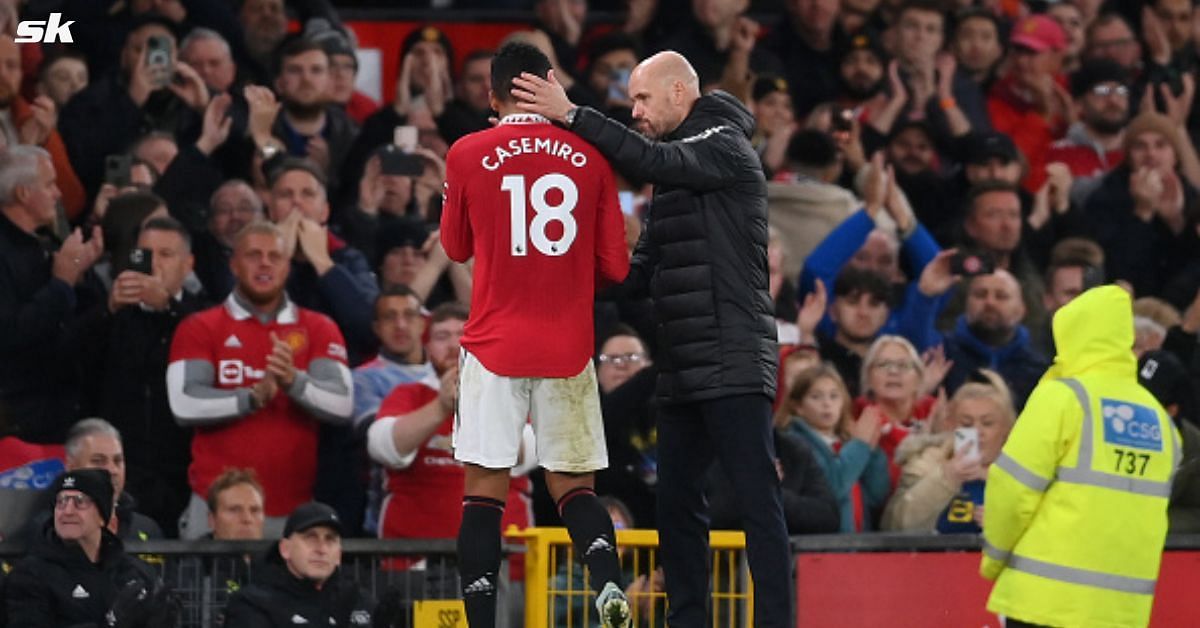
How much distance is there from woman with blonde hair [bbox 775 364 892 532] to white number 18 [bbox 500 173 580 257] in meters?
3.81

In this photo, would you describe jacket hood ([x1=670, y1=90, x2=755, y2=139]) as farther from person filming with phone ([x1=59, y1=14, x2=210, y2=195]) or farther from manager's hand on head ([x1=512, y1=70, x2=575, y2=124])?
person filming with phone ([x1=59, y1=14, x2=210, y2=195])

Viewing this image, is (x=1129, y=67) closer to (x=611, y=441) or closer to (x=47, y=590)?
(x=611, y=441)

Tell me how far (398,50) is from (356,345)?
424 cm

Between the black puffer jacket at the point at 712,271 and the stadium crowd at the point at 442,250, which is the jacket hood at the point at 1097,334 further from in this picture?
the stadium crowd at the point at 442,250

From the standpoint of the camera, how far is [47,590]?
1124 cm

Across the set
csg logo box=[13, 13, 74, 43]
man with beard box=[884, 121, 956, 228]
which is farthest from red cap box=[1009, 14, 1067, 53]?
csg logo box=[13, 13, 74, 43]

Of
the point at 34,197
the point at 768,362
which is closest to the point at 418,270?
the point at 34,197

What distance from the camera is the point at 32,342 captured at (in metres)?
13.0

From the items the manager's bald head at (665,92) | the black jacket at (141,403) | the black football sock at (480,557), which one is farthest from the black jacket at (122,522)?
the manager's bald head at (665,92)

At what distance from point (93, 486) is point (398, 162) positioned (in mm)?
3960

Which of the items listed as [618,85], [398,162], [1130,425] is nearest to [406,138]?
[398,162]

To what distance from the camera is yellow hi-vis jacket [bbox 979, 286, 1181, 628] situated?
9664 millimetres

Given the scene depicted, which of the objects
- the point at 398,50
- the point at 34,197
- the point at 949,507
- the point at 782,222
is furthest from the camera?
the point at 398,50

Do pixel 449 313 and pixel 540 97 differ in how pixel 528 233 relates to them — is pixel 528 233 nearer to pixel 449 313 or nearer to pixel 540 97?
pixel 540 97
